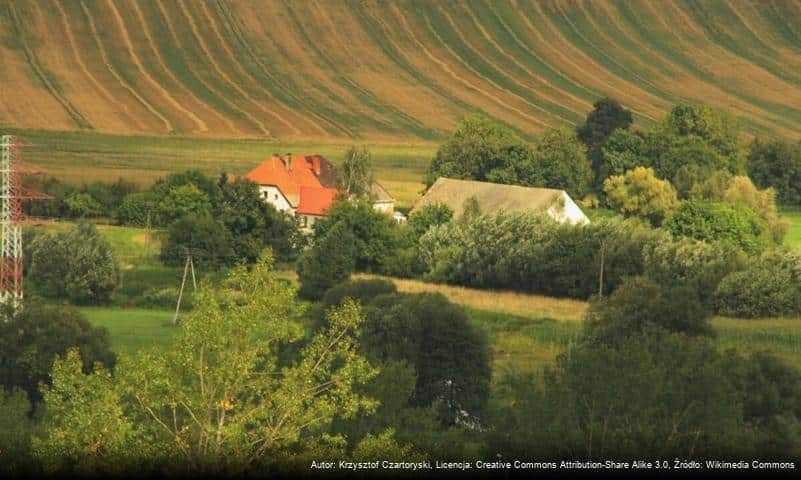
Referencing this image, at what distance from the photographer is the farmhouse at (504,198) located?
6181cm

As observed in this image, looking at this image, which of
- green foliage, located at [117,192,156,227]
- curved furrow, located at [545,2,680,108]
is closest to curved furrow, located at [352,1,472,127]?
curved furrow, located at [545,2,680,108]

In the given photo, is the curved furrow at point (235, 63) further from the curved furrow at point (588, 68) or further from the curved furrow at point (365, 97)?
the curved furrow at point (588, 68)

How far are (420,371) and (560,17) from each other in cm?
9491

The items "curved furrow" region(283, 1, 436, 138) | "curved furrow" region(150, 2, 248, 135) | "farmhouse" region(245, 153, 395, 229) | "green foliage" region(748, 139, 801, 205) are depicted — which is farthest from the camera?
"curved furrow" region(283, 1, 436, 138)

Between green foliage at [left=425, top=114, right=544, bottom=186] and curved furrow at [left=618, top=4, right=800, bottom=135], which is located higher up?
curved furrow at [left=618, top=4, right=800, bottom=135]

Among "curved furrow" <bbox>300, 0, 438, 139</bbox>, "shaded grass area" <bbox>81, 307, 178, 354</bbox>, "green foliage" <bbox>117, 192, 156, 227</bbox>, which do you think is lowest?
"shaded grass area" <bbox>81, 307, 178, 354</bbox>

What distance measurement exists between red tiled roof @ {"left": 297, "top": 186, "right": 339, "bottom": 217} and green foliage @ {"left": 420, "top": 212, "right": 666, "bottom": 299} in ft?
28.3

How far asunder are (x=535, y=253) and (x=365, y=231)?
639cm

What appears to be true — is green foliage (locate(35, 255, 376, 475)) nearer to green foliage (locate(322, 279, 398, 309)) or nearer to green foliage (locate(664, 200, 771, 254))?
green foliage (locate(322, 279, 398, 309))

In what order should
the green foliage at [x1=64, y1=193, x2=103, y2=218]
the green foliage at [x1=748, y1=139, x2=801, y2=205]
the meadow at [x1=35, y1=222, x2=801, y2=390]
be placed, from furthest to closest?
the green foliage at [x1=748, y1=139, x2=801, y2=205] → the green foliage at [x1=64, y1=193, x2=103, y2=218] → the meadow at [x1=35, y1=222, x2=801, y2=390]

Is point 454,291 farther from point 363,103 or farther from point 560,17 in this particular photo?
point 560,17

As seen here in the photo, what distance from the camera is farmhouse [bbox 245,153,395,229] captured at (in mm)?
64688

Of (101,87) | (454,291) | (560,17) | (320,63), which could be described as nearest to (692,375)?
(454,291)

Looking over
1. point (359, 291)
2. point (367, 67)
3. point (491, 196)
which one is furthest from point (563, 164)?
point (367, 67)
